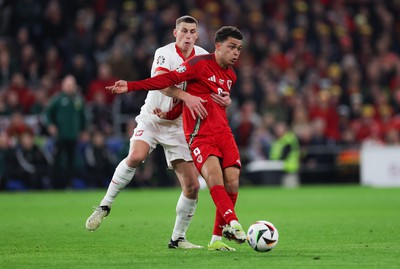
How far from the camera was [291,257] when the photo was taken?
8578mm

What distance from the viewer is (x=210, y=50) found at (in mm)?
24922

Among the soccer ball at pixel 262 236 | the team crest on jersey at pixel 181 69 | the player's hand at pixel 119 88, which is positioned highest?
the team crest on jersey at pixel 181 69

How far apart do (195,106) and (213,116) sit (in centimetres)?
25

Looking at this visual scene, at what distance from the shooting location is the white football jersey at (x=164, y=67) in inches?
397

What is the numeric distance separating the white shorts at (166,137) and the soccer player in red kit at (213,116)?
703 millimetres

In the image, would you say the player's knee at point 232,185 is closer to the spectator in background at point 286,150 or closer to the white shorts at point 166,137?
the white shorts at point 166,137

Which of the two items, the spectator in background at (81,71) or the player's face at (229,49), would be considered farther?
the spectator in background at (81,71)

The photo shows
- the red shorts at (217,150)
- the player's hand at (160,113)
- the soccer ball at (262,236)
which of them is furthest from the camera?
the player's hand at (160,113)

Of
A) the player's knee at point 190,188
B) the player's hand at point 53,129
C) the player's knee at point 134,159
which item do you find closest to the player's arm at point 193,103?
the player's knee at point 190,188

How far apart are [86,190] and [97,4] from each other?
6.35 m

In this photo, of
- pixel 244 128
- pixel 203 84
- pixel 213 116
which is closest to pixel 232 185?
pixel 213 116

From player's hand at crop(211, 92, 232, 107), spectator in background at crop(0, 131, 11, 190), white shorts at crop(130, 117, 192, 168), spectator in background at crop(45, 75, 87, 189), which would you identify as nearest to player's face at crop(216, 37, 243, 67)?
player's hand at crop(211, 92, 232, 107)

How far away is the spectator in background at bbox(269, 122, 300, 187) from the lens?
23.4m

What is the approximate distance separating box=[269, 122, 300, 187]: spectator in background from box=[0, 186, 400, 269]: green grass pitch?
3.42 meters
